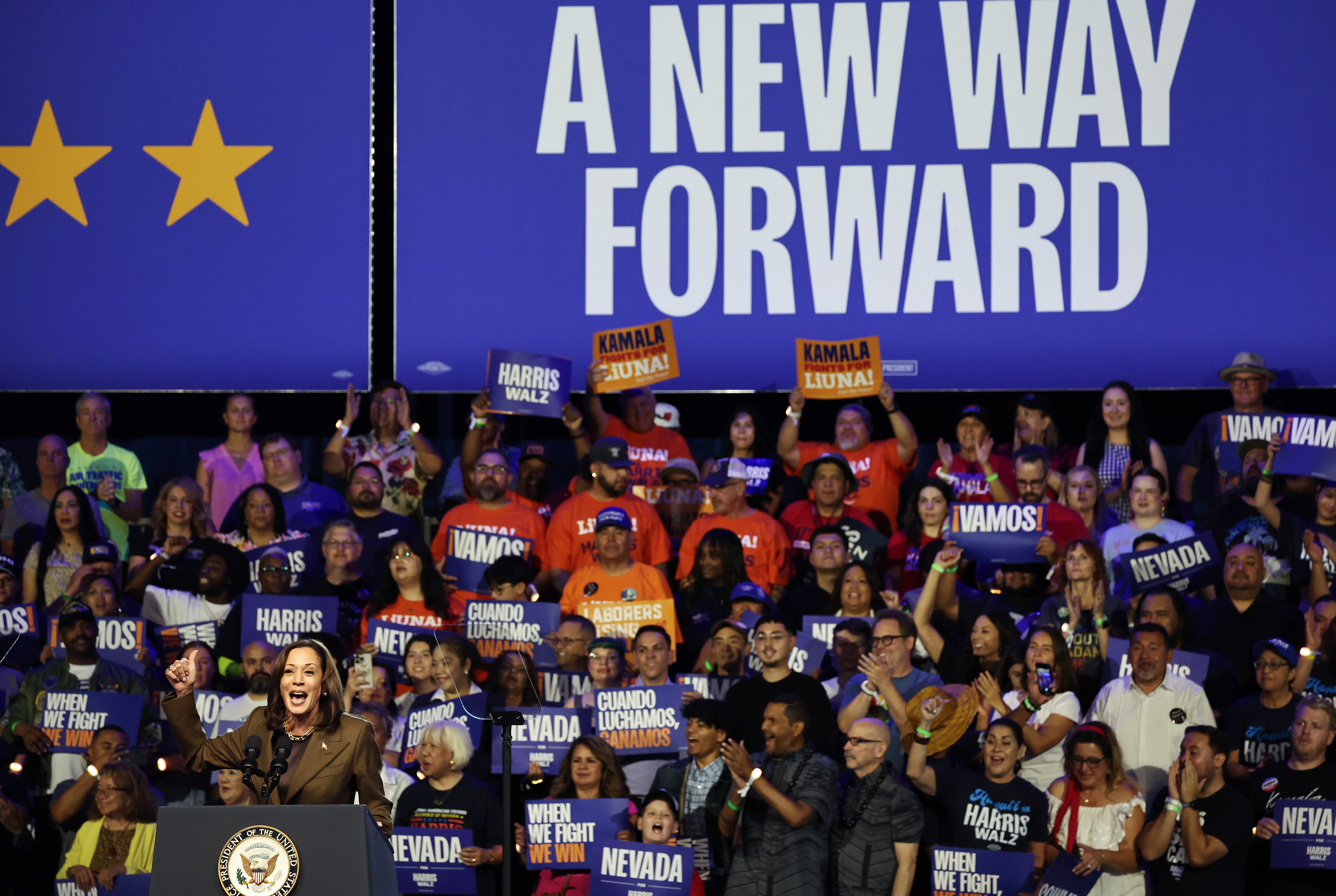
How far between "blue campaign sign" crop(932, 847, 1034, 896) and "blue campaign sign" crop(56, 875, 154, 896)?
2897 millimetres

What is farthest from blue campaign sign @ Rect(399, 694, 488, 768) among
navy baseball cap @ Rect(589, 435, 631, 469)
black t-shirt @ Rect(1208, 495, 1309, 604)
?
black t-shirt @ Rect(1208, 495, 1309, 604)

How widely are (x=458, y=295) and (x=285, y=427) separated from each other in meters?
1.52

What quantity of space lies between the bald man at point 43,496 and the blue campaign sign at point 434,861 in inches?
126

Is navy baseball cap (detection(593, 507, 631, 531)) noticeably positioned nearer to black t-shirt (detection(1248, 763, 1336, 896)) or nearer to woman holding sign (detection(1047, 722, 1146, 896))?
woman holding sign (detection(1047, 722, 1146, 896))

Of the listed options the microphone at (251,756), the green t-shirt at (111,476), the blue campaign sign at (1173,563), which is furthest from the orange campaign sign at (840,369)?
the microphone at (251,756)

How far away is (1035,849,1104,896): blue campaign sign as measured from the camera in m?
6.05

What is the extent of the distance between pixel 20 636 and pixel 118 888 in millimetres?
1701

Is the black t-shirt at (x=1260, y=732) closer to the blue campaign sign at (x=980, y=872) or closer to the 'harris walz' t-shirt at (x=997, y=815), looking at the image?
the 'harris walz' t-shirt at (x=997, y=815)

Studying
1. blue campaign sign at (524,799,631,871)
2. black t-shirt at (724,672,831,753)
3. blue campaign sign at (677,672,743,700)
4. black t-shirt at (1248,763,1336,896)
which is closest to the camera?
black t-shirt at (1248,763,1336,896)

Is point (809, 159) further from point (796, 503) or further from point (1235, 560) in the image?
point (1235, 560)

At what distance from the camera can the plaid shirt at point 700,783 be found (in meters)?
6.50

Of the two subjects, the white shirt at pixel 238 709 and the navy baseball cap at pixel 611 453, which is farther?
the navy baseball cap at pixel 611 453

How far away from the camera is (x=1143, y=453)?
8664 mm

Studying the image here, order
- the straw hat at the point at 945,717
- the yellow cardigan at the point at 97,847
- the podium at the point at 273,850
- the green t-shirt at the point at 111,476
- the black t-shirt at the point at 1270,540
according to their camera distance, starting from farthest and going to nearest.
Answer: the green t-shirt at the point at 111,476 < the black t-shirt at the point at 1270,540 < the yellow cardigan at the point at 97,847 < the straw hat at the point at 945,717 < the podium at the point at 273,850
